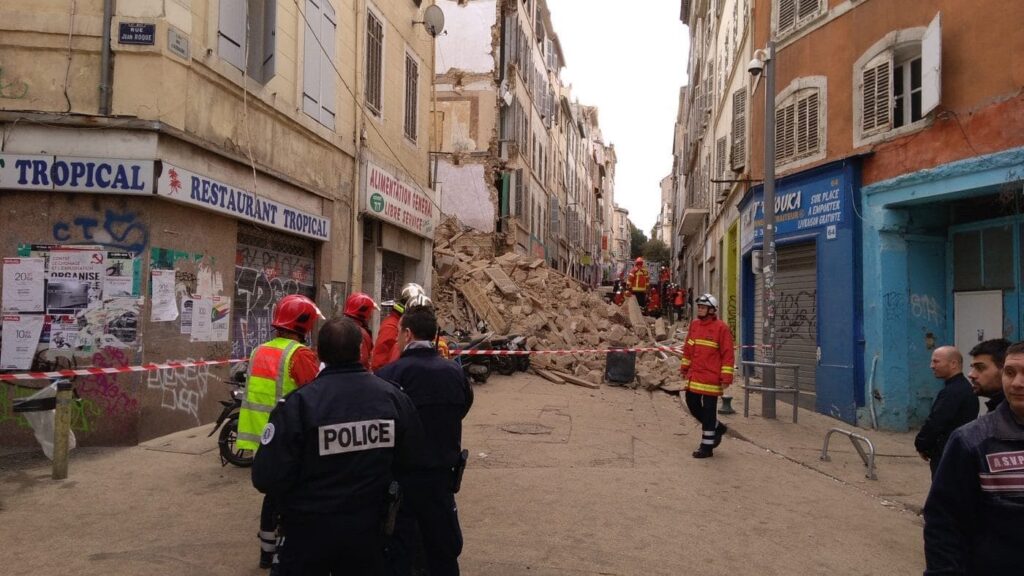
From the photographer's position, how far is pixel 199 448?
27.2 feet

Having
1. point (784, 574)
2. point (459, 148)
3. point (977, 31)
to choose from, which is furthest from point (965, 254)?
point (459, 148)

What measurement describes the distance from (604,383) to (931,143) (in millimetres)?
7782

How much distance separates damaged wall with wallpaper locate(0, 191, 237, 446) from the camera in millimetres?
8117

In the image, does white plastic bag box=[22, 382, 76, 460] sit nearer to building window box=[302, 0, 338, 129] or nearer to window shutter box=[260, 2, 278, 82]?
window shutter box=[260, 2, 278, 82]

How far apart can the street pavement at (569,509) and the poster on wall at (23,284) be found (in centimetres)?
166

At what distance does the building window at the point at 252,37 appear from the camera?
9.86m

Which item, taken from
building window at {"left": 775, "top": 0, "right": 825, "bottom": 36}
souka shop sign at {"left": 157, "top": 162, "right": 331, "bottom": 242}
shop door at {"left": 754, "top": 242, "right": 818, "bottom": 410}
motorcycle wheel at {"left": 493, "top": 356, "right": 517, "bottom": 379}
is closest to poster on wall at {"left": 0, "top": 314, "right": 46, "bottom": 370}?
souka shop sign at {"left": 157, "top": 162, "right": 331, "bottom": 242}

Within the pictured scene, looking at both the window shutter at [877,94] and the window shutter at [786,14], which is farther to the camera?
the window shutter at [786,14]

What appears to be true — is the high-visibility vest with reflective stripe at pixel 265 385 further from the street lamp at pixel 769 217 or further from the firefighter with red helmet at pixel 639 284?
the firefighter with red helmet at pixel 639 284

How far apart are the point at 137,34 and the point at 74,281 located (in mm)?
2882

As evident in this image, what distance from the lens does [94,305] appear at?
326 inches

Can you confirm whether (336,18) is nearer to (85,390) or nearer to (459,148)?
(85,390)

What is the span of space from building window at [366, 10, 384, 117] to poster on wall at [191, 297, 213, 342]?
6.41 m

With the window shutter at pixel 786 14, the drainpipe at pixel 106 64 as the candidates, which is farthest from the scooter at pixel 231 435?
the window shutter at pixel 786 14
